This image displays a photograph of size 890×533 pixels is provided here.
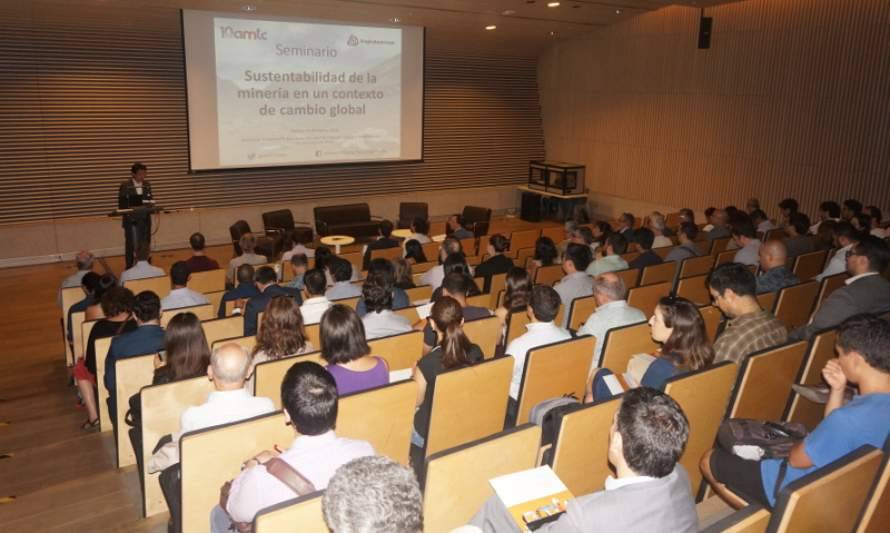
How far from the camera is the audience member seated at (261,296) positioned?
5508 mm

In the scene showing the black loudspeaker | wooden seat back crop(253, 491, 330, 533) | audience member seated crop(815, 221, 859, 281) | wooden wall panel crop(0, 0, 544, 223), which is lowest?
wooden seat back crop(253, 491, 330, 533)

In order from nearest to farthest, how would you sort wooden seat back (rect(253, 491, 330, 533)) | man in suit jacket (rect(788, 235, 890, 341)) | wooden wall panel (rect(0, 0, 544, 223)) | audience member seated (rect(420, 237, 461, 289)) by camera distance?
wooden seat back (rect(253, 491, 330, 533))
man in suit jacket (rect(788, 235, 890, 341))
audience member seated (rect(420, 237, 461, 289))
wooden wall panel (rect(0, 0, 544, 223))

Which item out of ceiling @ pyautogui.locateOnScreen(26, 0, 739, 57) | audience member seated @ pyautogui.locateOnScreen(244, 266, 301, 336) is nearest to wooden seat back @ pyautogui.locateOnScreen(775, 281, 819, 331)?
audience member seated @ pyautogui.locateOnScreen(244, 266, 301, 336)

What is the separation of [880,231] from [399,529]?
27.9 feet

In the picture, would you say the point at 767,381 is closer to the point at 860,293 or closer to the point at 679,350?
the point at 679,350

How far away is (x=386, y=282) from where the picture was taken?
4734 mm

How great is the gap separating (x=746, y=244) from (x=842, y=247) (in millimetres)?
953

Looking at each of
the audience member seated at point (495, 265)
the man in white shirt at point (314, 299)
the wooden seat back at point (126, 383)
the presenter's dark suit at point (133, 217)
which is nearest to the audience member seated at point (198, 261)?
the presenter's dark suit at point (133, 217)

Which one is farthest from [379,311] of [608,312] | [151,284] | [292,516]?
[151,284]

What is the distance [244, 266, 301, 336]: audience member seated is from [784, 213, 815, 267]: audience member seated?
538 centimetres

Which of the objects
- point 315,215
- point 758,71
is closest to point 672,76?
point 758,71

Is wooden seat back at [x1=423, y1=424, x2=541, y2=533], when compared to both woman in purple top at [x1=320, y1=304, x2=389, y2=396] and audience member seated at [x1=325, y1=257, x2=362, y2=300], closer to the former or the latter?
woman in purple top at [x1=320, y1=304, x2=389, y2=396]

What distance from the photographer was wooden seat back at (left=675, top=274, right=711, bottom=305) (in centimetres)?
612

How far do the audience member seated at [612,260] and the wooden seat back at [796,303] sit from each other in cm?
161
